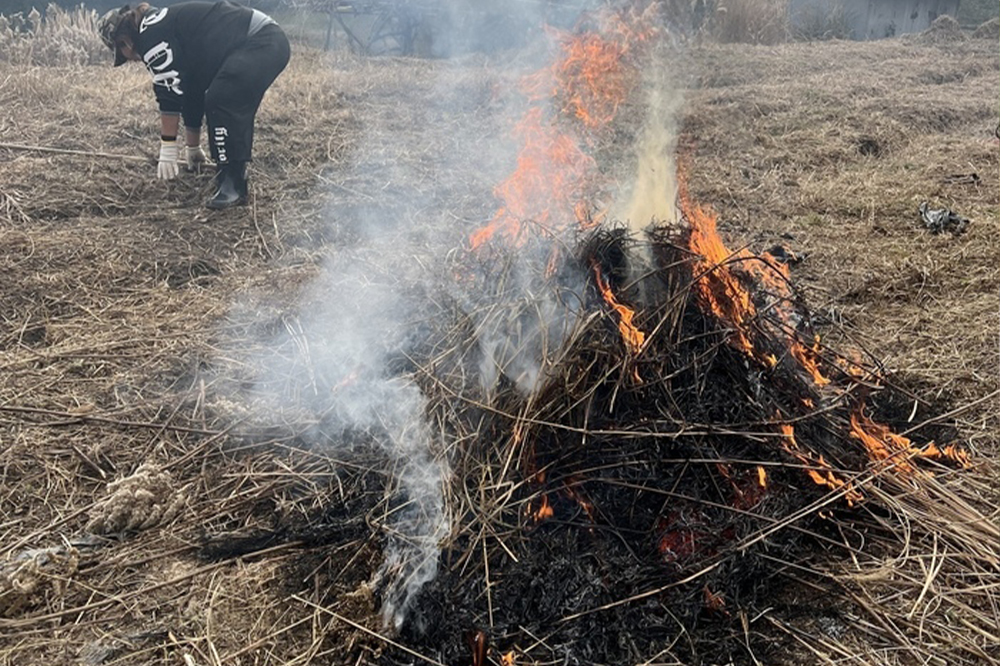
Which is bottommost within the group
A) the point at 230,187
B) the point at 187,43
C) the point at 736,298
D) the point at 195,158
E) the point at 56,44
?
the point at 230,187

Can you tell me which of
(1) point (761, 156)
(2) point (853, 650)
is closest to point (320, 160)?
(1) point (761, 156)

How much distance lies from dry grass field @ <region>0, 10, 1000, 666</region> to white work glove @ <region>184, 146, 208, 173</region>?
0.69ft

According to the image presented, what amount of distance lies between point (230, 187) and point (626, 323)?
4.42 m

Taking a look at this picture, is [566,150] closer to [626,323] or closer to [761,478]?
[626,323]

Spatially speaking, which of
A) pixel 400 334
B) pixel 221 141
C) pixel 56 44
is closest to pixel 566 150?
pixel 221 141

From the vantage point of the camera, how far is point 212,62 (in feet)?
19.0

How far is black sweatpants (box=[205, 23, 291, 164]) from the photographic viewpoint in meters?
5.61

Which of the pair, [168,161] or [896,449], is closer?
[896,449]

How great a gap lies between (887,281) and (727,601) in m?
3.14

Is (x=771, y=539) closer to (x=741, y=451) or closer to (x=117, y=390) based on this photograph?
(x=741, y=451)

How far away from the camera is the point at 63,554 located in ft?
8.20

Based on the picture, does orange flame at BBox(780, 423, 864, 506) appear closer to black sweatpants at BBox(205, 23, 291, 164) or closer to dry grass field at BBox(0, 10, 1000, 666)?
dry grass field at BBox(0, 10, 1000, 666)

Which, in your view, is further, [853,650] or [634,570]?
[634,570]

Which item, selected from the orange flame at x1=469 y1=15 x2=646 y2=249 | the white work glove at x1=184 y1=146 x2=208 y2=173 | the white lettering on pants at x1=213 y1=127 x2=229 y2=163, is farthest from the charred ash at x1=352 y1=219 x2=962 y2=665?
the white work glove at x1=184 y1=146 x2=208 y2=173
